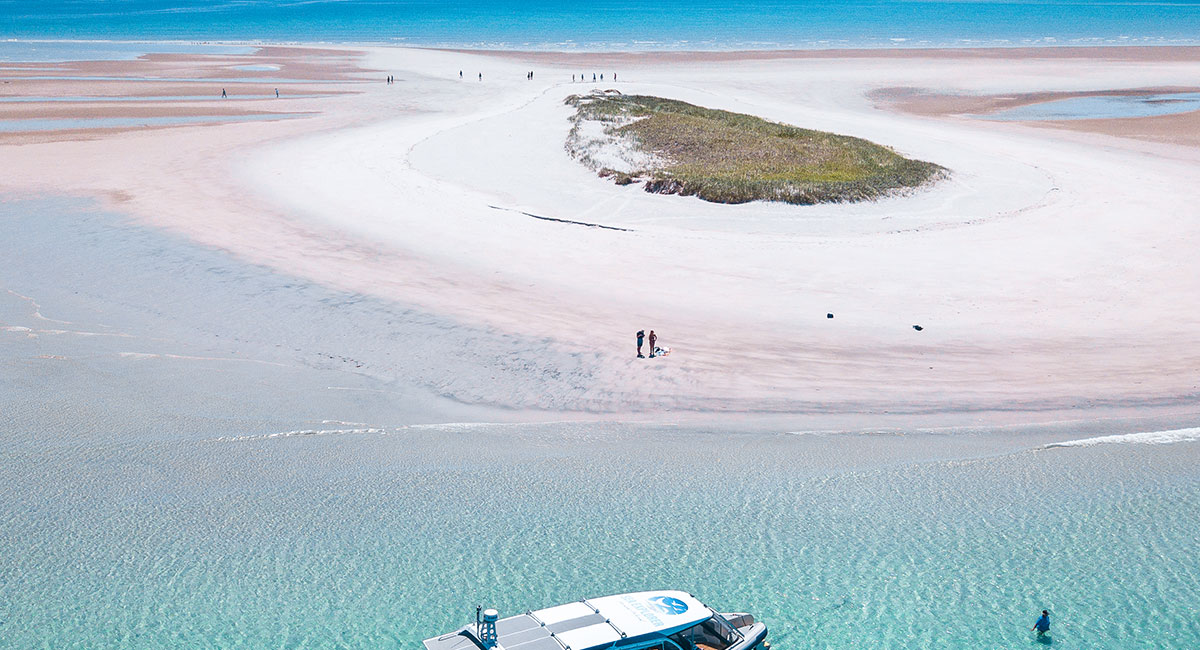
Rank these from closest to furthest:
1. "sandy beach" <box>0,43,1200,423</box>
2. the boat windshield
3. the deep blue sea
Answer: the boat windshield → "sandy beach" <box>0,43,1200,423</box> → the deep blue sea

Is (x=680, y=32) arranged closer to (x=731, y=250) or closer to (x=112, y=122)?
(x=112, y=122)

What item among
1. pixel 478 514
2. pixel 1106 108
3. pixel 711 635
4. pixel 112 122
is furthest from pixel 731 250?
pixel 1106 108

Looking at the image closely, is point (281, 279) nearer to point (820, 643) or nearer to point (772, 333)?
point (772, 333)

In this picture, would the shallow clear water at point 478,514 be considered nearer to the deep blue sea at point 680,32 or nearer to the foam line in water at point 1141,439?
the foam line in water at point 1141,439

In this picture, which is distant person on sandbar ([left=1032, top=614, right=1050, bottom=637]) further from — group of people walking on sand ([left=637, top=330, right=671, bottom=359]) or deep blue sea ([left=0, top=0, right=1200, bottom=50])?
deep blue sea ([left=0, top=0, right=1200, bottom=50])

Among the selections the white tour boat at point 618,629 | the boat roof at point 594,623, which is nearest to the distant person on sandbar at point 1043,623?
the white tour boat at point 618,629

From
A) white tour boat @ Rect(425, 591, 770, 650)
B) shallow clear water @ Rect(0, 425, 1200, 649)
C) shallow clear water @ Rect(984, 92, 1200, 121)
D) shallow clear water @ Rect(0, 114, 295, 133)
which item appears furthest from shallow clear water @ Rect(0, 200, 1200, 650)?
shallow clear water @ Rect(984, 92, 1200, 121)

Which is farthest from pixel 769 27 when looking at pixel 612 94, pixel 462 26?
pixel 612 94

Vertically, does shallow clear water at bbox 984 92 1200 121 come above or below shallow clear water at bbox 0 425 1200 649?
above
